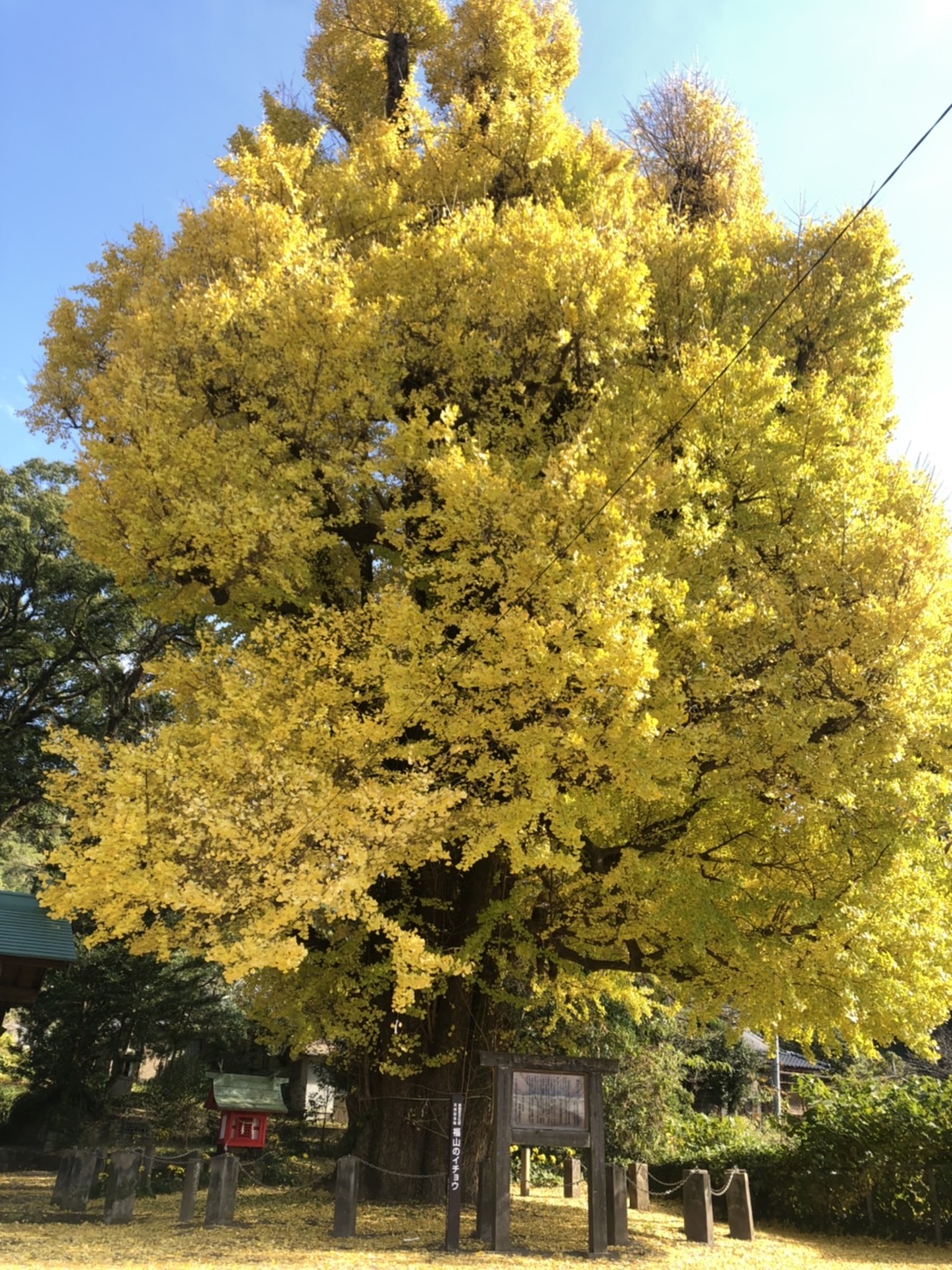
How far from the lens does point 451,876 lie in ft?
31.8

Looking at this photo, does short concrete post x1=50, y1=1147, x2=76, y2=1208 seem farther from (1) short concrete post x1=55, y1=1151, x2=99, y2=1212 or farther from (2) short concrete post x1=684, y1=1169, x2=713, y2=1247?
(2) short concrete post x1=684, y1=1169, x2=713, y2=1247

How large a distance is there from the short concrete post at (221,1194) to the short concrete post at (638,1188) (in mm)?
5983

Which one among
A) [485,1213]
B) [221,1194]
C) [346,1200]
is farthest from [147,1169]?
[485,1213]

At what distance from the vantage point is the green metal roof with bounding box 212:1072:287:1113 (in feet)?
40.4

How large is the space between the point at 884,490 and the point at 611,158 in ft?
26.2

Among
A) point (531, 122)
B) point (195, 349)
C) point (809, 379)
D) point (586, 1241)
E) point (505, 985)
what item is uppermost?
point (531, 122)

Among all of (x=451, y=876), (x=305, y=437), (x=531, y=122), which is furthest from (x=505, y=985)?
(x=531, y=122)

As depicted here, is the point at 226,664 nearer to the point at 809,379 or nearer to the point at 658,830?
the point at 658,830

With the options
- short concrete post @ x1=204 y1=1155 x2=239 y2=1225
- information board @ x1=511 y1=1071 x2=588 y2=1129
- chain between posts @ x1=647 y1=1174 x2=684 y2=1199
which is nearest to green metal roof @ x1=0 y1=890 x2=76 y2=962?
short concrete post @ x1=204 y1=1155 x2=239 y2=1225

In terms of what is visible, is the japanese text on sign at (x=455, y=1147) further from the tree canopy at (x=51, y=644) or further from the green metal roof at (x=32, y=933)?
the tree canopy at (x=51, y=644)

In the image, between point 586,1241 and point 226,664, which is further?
point 226,664

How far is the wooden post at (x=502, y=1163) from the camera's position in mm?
6422

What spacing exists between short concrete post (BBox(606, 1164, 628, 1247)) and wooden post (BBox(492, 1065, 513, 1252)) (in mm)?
1390

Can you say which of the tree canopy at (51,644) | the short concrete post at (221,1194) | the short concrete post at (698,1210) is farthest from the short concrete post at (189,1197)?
the tree canopy at (51,644)
